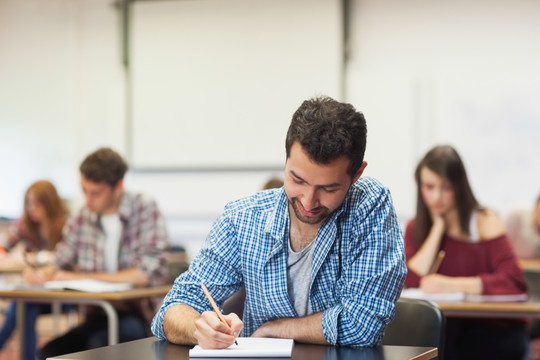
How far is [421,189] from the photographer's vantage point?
11.3 ft

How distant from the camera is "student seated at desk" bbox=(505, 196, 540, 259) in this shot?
15.9 ft

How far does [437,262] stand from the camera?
3369 millimetres

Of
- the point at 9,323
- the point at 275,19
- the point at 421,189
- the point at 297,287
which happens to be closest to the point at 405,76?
the point at 275,19

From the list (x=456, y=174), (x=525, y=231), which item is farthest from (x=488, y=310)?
(x=525, y=231)

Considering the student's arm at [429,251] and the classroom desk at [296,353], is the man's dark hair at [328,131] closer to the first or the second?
the classroom desk at [296,353]

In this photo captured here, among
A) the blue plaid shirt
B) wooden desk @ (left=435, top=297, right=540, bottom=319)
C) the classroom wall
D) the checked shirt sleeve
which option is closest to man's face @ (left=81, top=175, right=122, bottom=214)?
wooden desk @ (left=435, top=297, right=540, bottom=319)

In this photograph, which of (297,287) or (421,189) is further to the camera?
(421,189)

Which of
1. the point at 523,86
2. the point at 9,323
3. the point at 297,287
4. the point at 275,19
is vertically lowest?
the point at 9,323

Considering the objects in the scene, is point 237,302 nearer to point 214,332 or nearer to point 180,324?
point 180,324

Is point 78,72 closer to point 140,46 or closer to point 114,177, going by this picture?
point 140,46

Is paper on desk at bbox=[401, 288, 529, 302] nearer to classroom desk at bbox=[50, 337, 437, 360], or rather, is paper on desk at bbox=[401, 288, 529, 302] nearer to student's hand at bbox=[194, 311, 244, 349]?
classroom desk at bbox=[50, 337, 437, 360]

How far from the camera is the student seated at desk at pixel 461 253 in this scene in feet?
10.4

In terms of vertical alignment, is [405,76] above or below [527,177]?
above

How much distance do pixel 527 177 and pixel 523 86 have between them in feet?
2.18
